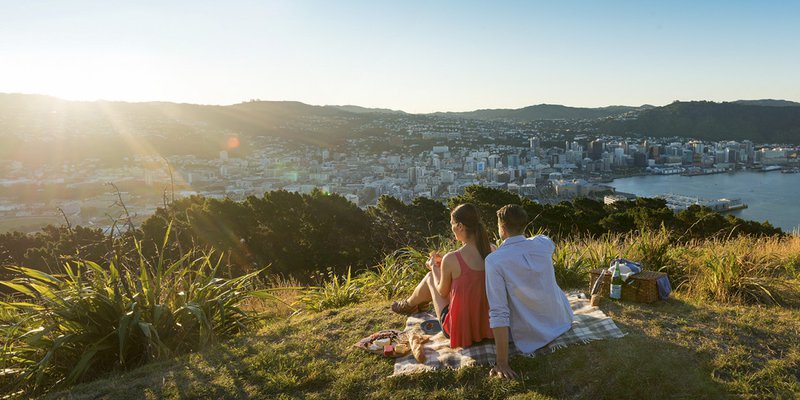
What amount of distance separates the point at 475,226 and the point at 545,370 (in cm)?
101

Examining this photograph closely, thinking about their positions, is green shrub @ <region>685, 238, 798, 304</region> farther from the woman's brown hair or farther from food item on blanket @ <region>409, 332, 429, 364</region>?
food item on blanket @ <region>409, 332, 429, 364</region>

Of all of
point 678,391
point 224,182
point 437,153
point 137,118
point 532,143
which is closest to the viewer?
point 678,391

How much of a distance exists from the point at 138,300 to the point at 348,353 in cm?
192

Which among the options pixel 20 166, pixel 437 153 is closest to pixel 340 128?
pixel 437 153

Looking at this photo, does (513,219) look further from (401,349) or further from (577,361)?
(401,349)

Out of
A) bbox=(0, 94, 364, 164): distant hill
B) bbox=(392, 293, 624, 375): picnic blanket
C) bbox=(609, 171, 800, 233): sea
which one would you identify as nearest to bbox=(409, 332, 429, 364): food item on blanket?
bbox=(392, 293, 624, 375): picnic blanket

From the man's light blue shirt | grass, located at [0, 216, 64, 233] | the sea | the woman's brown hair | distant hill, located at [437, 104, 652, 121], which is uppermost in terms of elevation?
distant hill, located at [437, 104, 652, 121]

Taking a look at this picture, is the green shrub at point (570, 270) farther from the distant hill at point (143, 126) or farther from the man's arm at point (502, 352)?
the distant hill at point (143, 126)

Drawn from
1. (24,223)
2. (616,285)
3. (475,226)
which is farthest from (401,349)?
(24,223)

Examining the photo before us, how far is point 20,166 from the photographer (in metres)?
31.4

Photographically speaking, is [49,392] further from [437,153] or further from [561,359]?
[437,153]

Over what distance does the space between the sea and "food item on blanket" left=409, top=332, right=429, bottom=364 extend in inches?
1659

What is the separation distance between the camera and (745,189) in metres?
56.2

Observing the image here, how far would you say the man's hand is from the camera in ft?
9.61
